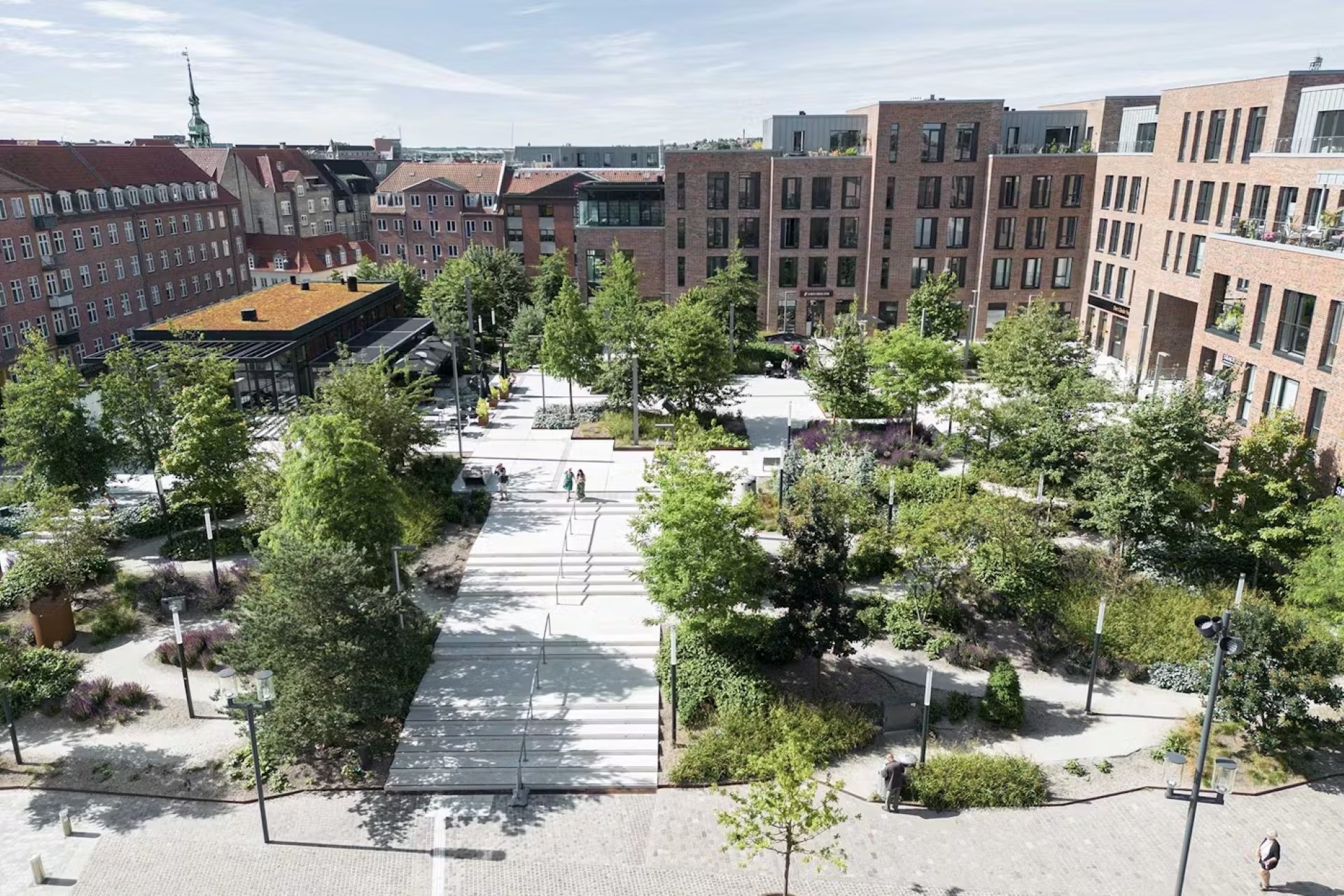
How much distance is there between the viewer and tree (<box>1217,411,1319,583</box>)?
22.5 m

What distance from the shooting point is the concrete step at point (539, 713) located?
1931cm

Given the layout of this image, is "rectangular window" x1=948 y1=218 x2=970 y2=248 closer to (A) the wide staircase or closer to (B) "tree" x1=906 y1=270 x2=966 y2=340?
(B) "tree" x1=906 y1=270 x2=966 y2=340

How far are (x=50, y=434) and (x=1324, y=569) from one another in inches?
1330

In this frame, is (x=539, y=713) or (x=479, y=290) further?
(x=479, y=290)

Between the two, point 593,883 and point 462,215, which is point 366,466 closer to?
point 593,883

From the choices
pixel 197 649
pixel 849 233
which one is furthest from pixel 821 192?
pixel 197 649

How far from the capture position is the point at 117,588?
24891 mm

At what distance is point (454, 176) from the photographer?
78312 mm

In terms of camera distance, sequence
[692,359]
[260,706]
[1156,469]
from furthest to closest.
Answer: [692,359]
[1156,469]
[260,706]

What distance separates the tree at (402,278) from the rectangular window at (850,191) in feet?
86.9

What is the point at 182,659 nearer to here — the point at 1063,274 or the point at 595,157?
the point at 1063,274

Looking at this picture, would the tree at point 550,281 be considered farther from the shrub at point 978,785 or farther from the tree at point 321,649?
the shrub at point 978,785

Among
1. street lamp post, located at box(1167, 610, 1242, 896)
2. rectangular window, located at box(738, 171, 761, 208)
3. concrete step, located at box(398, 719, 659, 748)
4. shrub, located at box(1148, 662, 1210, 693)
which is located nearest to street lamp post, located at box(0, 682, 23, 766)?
concrete step, located at box(398, 719, 659, 748)

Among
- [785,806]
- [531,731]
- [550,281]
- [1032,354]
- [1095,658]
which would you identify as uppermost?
[550,281]
